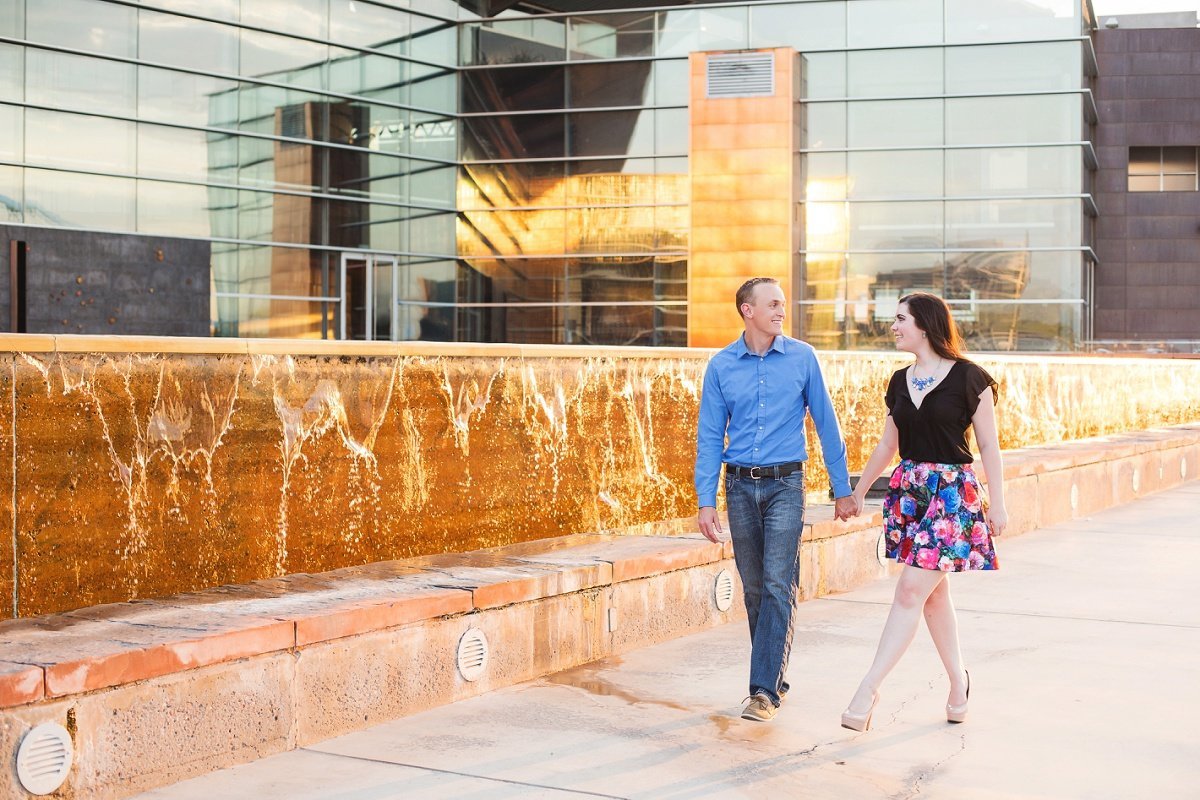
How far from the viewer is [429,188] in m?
32.6

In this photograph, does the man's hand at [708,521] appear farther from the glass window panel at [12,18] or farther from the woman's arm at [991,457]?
the glass window panel at [12,18]

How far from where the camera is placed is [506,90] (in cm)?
3334

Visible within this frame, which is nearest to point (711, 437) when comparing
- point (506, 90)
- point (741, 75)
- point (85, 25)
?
point (85, 25)

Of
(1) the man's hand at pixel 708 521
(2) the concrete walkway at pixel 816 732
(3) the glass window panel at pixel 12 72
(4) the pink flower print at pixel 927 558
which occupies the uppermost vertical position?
(3) the glass window panel at pixel 12 72

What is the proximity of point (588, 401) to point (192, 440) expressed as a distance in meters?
3.12

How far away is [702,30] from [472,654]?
28016mm

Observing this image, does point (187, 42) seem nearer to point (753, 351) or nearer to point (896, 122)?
point (896, 122)

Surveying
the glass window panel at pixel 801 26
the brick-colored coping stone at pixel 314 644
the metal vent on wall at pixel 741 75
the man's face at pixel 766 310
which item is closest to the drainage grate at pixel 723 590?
the brick-colored coping stone at pixel 314 644

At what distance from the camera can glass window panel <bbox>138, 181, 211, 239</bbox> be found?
87.6ft

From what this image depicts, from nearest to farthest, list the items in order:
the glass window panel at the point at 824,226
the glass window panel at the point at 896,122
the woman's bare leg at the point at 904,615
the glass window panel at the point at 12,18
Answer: the woman's bare leg at the point at 904,615 < the glass window panel at the point at 12,18 < the glass window panel at the point at 896,122 < the glass window panel at the point at 824,226

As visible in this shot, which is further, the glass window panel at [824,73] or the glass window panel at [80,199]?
the glass window panel at [824,73]

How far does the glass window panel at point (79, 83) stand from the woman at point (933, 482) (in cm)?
2274

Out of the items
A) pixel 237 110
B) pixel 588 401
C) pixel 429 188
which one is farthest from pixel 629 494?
pixel 429 188

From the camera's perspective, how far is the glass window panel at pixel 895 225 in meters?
31.2
